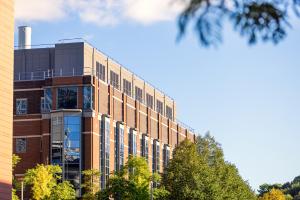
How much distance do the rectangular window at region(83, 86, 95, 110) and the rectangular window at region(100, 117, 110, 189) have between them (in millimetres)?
3437

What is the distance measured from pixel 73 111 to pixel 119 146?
10.1 metres

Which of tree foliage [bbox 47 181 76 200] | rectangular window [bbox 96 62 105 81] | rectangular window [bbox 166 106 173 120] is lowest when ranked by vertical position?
tree foliage [bbox 47 181 76 200]

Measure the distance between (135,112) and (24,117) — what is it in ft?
57.6

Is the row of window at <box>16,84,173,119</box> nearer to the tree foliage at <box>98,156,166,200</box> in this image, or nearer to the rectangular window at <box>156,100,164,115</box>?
the tree foliage at <box>98,156,166,200</box>

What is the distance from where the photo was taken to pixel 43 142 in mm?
89812

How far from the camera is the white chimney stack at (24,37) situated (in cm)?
10375

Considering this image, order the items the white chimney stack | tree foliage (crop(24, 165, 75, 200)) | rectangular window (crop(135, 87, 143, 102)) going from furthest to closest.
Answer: rectangular window (crop(135, 87, 143, 102)), the white chimney stack, tree foliage (crop(24, 165, 75, 200))

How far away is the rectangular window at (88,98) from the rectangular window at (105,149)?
344cm

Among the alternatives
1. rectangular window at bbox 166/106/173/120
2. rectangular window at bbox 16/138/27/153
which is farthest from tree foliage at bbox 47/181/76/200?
rectangular window at bbox 166/106/173/120

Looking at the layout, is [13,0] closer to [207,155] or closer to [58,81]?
[58,81]

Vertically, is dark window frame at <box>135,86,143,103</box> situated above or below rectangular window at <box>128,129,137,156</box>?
above

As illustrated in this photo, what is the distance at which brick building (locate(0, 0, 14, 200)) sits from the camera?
201ft

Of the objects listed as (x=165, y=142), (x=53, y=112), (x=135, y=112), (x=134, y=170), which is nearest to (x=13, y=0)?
(x=134, y=170)

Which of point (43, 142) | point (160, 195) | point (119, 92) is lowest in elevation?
point (160, 195)
